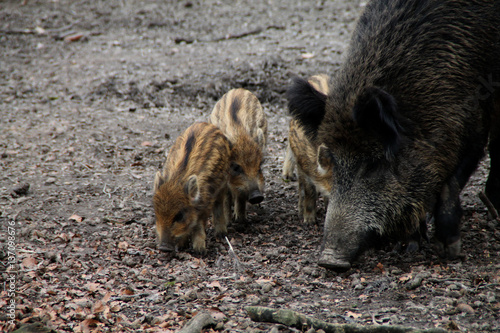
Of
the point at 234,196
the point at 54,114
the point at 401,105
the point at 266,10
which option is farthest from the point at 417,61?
the point at 266,10

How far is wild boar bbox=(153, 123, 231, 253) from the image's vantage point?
15.5 feet

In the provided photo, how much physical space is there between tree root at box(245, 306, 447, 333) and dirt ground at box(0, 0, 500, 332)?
0.06 m

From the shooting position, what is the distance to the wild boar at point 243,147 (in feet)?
17.5

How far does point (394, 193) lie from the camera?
3.89m

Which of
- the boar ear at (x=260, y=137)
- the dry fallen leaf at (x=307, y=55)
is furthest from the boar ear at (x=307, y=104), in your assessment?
the dry fallen leaf at (x=307, y=55)

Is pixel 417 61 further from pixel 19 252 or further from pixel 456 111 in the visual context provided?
pixel 19 252

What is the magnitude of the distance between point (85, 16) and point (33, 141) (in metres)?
7.23

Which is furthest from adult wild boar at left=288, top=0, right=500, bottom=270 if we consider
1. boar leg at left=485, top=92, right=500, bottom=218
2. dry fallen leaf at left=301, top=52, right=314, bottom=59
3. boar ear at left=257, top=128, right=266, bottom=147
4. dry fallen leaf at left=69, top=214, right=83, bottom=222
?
dry fallen leaf at left=301, top=52, right=314, bottom=59

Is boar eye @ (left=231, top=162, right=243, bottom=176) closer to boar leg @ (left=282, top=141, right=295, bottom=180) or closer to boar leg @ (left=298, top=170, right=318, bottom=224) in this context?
boar leg @ (left=298, top=170, right=318, bottom=224)

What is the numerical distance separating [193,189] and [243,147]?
87 centimetres

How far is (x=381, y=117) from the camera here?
3623mm

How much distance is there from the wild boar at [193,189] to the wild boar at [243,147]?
122 millimetres

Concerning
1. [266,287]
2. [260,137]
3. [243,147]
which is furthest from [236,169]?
[266,287]

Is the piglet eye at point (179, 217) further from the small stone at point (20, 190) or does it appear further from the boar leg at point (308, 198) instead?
the small stone at point (20, 190)
